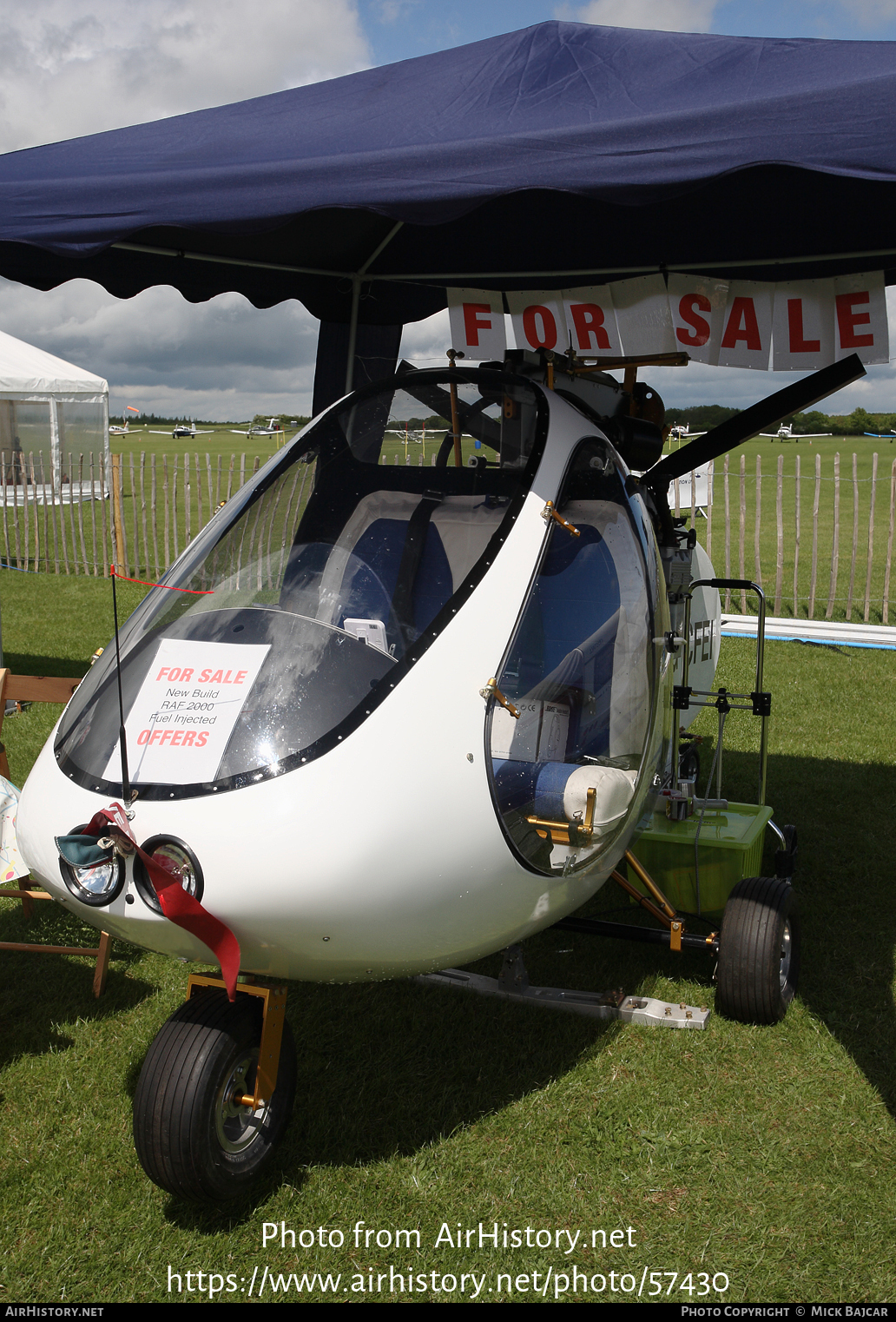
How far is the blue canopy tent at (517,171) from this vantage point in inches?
96.3

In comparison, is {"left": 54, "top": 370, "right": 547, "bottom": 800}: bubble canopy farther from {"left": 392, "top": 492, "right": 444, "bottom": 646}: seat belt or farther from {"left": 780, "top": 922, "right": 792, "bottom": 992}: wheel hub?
{"left": 780, "top": 922, "right": 792, "bottom": 992}: wheel hub

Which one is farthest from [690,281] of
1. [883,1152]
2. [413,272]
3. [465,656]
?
[883,1152]

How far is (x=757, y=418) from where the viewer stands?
374cm

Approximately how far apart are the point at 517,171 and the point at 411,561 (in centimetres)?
104

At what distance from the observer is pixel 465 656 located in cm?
246

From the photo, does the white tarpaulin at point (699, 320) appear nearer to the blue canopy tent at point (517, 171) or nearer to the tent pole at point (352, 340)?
the blue canopy tent at point (517, 171)

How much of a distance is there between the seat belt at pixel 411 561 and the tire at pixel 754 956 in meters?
1.47

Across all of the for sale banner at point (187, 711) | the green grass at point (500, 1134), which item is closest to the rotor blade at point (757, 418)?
the green grass at point (500, 1134)

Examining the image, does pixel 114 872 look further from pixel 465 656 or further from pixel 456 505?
pixel 456 505

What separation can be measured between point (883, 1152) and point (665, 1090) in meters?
0.57

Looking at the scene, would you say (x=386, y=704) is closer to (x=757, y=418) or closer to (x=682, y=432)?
(x=757, y=418)

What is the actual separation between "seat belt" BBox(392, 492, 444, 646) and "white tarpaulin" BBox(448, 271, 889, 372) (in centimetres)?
173

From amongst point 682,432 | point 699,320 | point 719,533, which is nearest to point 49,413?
point 719,533

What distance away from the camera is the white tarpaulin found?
422cm
